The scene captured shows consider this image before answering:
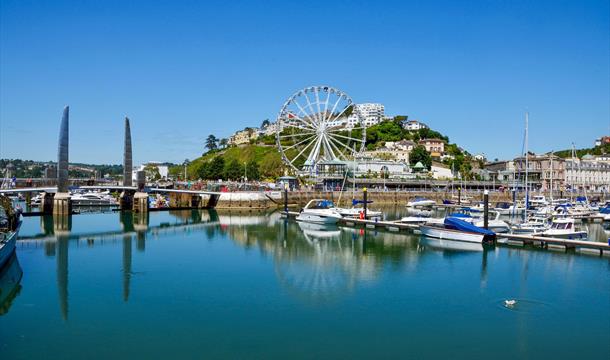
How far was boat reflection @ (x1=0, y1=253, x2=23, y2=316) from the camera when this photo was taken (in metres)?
23.0

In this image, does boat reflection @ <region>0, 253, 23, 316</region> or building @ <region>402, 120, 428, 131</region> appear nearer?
boat reflection @ <region>0, 253, 23, 316</region>

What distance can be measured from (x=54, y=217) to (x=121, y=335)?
4580cm

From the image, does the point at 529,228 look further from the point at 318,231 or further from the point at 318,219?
the point at 318,219

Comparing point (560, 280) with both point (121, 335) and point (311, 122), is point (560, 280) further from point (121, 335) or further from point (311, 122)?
point (311, 122)

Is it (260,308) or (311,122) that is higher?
(311,122)

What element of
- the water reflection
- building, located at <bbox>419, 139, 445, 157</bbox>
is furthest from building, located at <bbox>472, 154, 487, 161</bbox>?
the water reflection

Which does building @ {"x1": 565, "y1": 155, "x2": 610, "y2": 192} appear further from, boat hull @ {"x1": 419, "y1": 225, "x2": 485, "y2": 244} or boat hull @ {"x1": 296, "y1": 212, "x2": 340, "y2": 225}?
boat hull @ {"x1": 419, "y1": 225, "x2": 485, "y2": 244}

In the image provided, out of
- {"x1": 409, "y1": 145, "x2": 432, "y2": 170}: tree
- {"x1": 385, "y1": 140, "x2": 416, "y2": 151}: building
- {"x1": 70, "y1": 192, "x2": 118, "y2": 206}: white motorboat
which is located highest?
{"x1": 385, "y1": 140, "x2": 416, "y2": 151}: building

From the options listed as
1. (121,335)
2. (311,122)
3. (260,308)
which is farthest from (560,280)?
(311,122)

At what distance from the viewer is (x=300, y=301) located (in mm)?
23750

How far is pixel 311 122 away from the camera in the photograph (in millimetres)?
91062

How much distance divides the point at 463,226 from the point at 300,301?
22405 mm

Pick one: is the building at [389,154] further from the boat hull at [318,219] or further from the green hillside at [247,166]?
the boat hull at [318,219]

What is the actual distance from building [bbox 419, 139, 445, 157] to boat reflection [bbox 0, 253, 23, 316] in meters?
125
